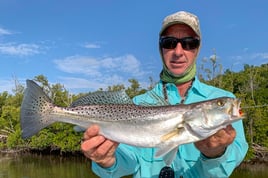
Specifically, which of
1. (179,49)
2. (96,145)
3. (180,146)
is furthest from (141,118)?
(179,49)

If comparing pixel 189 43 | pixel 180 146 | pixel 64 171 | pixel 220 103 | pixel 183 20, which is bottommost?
pixel 64 171

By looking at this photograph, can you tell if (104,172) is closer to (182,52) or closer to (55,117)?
(55,117)

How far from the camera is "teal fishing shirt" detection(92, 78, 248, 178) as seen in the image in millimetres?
3668

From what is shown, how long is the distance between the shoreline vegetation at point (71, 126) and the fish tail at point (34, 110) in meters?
30.8

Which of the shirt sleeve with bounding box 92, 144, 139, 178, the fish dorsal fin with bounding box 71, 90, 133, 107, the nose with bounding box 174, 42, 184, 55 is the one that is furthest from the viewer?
the nose with bounding box 174, 42, 184, 55

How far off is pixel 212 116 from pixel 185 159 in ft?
3.15

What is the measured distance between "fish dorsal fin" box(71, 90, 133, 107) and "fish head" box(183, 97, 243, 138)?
28.7 inches

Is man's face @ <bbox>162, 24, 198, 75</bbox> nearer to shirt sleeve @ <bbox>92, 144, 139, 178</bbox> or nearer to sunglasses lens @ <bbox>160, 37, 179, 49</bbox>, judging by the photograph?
sunglasses lens @ <bbox>160, 37, 179, 49</bbox>

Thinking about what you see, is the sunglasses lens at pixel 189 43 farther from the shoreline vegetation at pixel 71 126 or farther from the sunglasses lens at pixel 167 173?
the shoreline vegetation at pixel 71 126

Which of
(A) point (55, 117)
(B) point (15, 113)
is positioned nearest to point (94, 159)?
(A) point (55, 117)

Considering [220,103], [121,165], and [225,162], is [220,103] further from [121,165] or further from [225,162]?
[121,165]

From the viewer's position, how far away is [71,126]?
4828 cm

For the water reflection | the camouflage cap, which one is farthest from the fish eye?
the water reflection

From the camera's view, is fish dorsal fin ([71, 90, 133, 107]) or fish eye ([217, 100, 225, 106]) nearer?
fish eye ([217, 100, 225, 106])
